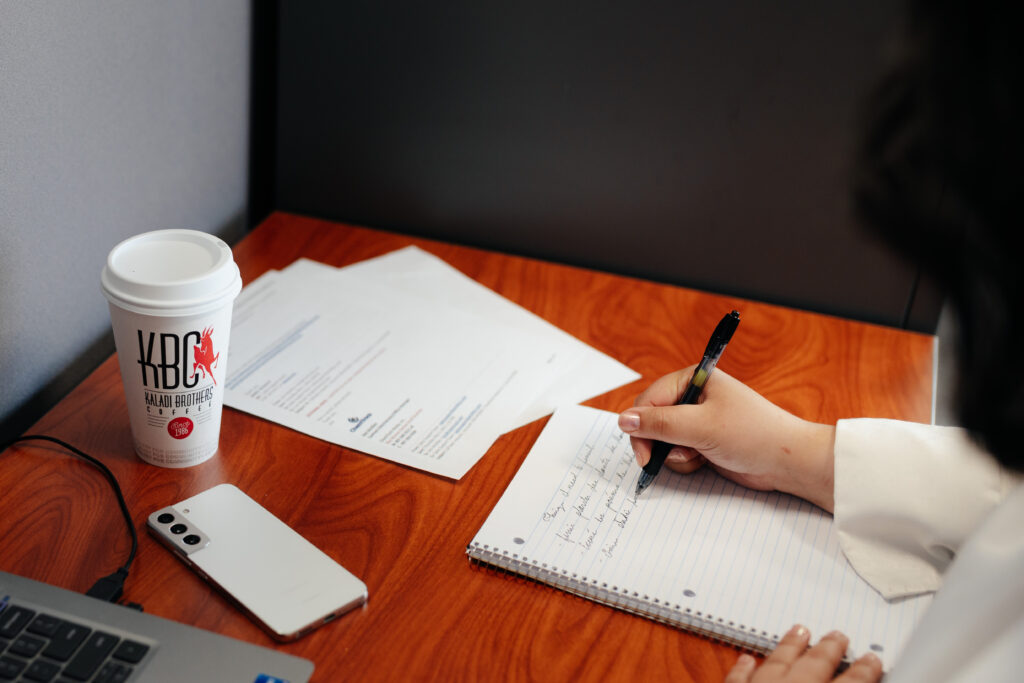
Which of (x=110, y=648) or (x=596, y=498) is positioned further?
(x=596, y=498)

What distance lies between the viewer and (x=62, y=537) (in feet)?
2.21

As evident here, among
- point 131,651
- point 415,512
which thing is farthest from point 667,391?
point 131,651

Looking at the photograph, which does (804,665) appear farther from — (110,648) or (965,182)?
(110,648)

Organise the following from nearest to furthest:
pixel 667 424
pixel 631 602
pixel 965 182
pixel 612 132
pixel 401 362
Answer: pixel 965 182
pixel 631 602
pixel 667 424
pixel 401 362
pixel 612 132

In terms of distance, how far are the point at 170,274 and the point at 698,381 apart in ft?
1.45

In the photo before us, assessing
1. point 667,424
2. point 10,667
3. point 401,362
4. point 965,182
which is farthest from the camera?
point 401,362

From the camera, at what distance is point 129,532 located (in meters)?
0.68

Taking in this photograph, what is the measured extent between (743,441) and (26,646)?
54 centimetres

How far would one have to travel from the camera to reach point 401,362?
3.00ft

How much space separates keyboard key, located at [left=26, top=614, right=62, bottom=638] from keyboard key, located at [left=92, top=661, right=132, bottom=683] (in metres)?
0.05

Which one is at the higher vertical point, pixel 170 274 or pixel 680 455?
pixel 170 274

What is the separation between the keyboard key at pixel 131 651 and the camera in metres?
0.56

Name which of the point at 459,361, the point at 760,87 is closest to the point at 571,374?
the point at 459,361

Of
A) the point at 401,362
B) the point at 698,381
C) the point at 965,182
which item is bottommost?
the point at 401,362
